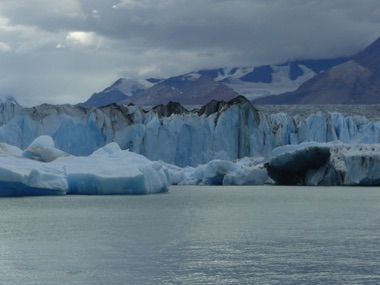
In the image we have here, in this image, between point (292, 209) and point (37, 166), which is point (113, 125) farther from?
point (292, 209)

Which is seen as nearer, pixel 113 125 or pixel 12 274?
pixel 12 274

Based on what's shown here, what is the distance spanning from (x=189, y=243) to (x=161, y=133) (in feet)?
97.1

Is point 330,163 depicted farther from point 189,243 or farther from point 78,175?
point 189,243

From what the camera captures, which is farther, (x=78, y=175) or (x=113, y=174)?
(x=78, y=175)

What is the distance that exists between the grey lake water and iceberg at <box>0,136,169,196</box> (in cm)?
158

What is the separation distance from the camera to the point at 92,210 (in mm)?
21859

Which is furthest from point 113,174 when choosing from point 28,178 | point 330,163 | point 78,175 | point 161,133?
point 161,133

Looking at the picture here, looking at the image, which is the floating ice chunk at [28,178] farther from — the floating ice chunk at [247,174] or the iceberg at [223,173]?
the floating ice chunk at [247,174]

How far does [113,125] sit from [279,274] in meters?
35.7

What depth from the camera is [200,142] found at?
1726 inches

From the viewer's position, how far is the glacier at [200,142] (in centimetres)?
3203

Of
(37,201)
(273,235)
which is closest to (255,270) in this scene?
(273,235)

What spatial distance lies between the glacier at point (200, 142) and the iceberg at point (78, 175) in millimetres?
115

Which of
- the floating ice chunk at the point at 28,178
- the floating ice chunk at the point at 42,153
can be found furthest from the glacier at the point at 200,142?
the floating ice chunk at the point at 28,178
